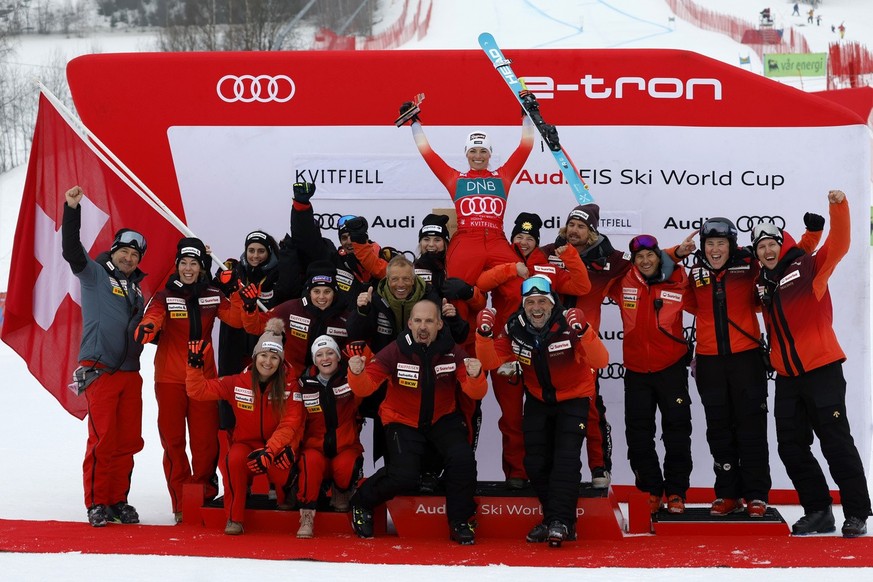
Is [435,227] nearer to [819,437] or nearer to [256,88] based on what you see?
[256,88]

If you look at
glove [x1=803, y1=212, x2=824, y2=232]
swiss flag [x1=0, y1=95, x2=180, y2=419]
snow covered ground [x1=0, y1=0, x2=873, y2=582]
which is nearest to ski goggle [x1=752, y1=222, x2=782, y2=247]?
glove [x1=803, y1=212, x2=824, y2=232]

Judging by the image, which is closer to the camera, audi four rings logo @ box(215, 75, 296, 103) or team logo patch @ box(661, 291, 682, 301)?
team logo patch @ box(661, 291, 682, 301)

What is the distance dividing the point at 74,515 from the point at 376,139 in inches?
127

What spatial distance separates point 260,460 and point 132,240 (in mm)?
1651

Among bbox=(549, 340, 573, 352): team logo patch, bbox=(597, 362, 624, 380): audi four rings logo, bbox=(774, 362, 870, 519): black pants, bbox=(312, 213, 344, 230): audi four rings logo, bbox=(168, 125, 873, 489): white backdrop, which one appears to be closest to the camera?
bbox=(549, 340, 573, 352): team logo patch

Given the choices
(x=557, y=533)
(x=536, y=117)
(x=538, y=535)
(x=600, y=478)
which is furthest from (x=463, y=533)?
(x=536, y=117)

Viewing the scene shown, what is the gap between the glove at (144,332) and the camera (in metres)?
6.87

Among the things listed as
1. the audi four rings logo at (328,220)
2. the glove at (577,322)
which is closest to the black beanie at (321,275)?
the audi four rings logo at (328,220)

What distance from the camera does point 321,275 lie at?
22.9 ft

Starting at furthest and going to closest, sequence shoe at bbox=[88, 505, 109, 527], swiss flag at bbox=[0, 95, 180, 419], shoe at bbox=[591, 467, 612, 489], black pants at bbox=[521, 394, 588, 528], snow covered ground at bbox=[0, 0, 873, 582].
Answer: swiss flag at bbox=[0, 95, 180, 419], shoe at bbox=[591, 467, 612, 489], shoe at bbox=[88, 505, 109, 527], black pants at bbox=[521, 394, 588, 528], snow covered ground at bbox=[0, 0, 873, 582]

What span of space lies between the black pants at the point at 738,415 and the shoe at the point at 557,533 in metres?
1.26

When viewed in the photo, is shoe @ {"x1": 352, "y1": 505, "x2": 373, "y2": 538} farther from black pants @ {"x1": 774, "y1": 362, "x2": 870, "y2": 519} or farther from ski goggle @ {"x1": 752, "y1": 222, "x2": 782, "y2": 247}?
ski goggle @ {"x1": 752, "y1": 222, "x2": 782, "y2": 247}

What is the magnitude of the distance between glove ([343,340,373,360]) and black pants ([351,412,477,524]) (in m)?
0.44

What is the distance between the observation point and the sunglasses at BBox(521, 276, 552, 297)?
6.37m
